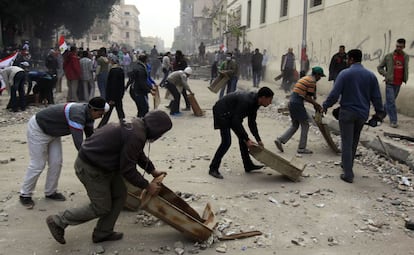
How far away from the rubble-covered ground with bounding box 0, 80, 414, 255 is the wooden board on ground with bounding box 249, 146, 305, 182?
5.6 inches

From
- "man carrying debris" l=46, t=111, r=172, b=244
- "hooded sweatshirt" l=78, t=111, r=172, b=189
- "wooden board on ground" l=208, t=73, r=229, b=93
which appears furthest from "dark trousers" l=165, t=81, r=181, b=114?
"hooded sweatshirt" l=78, t=111, r=172, b=189

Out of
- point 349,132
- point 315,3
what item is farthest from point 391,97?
point 315,3

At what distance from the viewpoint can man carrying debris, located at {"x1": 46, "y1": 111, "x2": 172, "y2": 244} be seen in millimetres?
3143

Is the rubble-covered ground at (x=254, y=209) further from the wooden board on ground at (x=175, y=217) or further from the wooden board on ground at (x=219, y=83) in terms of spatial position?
the wooden board on ground at (x=219, y=83)

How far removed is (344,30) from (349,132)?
30.7ft

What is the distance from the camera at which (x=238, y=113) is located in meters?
5.18

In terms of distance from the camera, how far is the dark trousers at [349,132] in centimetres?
527

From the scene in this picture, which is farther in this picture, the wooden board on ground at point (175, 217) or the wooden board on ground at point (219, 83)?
the wooden board on ground at point (219, 83)

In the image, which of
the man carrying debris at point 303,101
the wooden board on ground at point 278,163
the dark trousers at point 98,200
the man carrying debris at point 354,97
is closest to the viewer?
the dark trousers at point 98,200

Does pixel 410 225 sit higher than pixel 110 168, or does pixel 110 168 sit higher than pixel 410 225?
pixel 110 168

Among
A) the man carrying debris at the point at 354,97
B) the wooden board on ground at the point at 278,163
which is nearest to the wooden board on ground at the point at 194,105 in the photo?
the wooden board on ground at the point at 278,163

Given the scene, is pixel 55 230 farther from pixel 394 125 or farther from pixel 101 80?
pixel 101 80

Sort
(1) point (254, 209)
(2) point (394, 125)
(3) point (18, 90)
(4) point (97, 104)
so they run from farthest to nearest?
(3) point (18, 90) < (2) point (394, 125) < (1) point (254, 209) < (4) point (97, 104)

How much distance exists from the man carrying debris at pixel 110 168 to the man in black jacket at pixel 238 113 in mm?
1812
